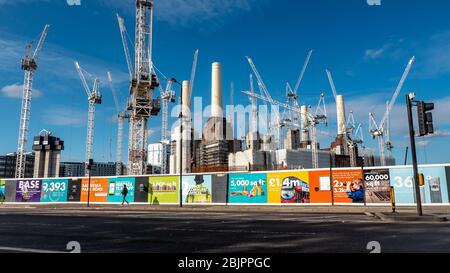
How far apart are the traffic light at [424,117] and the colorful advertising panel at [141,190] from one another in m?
23.6

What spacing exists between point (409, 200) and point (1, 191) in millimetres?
38932

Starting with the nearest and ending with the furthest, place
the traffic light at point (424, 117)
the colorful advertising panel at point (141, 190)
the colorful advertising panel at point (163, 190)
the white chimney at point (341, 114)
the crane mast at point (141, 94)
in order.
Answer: the traffic light at point (424, 117) → the colorful advertising panel at point (163, 190) → the colorful advertising panel at point (141, 190) → the crane mast at point (141, 94) → the white chimney at point (341, 114)

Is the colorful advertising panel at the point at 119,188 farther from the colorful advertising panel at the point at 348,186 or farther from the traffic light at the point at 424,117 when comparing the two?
the traffic light at the point at 424,117

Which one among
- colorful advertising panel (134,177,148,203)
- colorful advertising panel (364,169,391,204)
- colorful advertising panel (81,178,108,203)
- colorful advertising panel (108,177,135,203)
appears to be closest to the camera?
colorful advertising panel (364,169,391,204)

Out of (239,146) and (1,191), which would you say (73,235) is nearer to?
(1,191)

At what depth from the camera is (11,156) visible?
19300 centimetres

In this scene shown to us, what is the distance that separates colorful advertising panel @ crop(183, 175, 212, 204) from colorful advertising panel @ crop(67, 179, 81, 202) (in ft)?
37.2

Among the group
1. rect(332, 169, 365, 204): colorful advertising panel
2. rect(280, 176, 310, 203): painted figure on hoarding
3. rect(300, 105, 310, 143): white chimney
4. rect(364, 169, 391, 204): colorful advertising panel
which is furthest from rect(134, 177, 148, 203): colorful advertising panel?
rect(300, 105, 310, 143): white chimney

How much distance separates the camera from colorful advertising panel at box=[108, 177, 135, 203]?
3319cm

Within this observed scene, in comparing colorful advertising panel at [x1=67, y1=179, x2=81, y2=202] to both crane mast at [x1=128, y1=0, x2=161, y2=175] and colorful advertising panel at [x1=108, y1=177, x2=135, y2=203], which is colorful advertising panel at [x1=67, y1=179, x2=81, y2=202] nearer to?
colorful advertising panel at [x1=108, y1=177, x2=135, y2=203]

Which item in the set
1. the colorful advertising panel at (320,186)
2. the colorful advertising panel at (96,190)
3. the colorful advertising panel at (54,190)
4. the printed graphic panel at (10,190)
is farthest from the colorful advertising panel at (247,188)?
the printed graphic panel at (10,190)

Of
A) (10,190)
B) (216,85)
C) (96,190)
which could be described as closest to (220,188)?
(96,190)

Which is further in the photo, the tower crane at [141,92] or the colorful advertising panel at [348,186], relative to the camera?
the tower crane at [141,92]

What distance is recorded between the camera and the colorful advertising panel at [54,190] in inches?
1419
